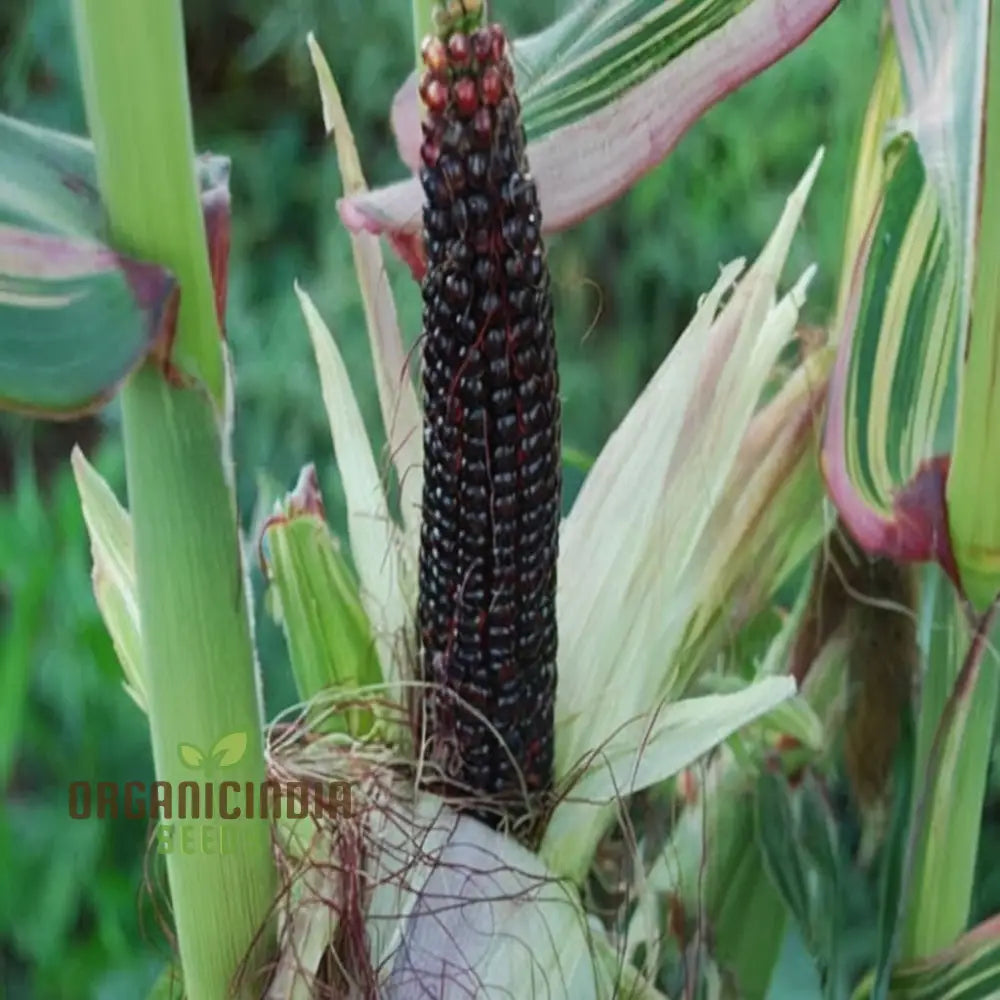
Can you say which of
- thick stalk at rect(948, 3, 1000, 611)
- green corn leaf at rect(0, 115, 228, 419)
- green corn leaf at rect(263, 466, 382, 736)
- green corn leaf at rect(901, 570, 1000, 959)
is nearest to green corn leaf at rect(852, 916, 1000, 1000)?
green corn leaf at rect(901, 570, 1000, 959)

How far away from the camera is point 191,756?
12.4 inches

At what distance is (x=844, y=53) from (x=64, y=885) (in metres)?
0.50

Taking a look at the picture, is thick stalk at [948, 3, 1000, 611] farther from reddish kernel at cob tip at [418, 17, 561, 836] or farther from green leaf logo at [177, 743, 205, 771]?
green leaf logo at [177, 743, 205, 771]

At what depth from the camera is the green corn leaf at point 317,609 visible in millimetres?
402

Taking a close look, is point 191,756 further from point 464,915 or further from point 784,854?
point 784,854

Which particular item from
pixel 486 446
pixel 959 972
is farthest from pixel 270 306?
pixel 959 972

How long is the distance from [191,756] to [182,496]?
0.07m

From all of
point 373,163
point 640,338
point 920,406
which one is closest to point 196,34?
point 373,163

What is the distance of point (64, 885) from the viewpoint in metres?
0.55

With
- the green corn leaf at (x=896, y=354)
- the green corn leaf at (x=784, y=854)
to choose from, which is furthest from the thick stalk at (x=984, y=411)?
the green corn leaf at (x=784, y=854)

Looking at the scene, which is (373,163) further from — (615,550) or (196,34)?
(615,550)

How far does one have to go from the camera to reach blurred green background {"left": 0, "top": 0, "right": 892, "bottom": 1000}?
0.53 m

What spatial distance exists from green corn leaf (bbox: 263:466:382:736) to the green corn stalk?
0.27 ft

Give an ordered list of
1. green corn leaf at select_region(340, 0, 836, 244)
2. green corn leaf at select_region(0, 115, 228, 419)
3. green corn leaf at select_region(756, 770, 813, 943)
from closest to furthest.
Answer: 1. green corn leaf at select_region(0, 115, 228, 419)
2. green corn leaf at select_region(340, 0, 836, 244)
3. green corn leaf at select_region(756, 770, 813, 943)
